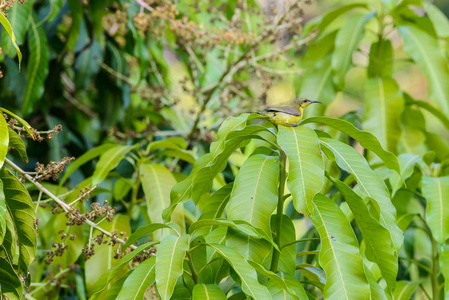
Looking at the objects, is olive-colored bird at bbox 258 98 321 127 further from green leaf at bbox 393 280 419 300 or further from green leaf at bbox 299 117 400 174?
green leaf at bbox 393 280 419 300

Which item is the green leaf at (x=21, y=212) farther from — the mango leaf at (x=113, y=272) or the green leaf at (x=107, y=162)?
the green leaf at (x=107, y=162)

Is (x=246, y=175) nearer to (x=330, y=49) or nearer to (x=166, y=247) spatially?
(x=166, y=247)

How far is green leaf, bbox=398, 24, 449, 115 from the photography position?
2447mm

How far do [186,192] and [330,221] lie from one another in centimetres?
38

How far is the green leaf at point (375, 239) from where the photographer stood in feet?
4.52

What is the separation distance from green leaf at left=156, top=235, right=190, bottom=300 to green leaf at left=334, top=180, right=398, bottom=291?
450mm

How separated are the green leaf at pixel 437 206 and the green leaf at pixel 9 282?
1.27 m

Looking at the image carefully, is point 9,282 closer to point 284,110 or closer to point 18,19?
point 284,110

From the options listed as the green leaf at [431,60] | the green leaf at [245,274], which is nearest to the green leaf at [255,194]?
the green leaf at [245,274]

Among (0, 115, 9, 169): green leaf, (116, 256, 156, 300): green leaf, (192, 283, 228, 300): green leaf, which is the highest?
(0, 115, 9, 169): green leaf

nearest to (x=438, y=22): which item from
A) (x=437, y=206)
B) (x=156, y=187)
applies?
(x=437, y=206)

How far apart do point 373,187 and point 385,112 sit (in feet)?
3.77

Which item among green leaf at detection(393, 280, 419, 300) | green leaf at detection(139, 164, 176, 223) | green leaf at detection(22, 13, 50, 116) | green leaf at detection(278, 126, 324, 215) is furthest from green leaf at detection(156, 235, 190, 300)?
green leaf at detection(22, 13, 50, 116)

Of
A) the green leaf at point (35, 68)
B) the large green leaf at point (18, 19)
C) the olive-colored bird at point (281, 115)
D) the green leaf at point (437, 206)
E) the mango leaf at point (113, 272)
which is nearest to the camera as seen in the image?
the mango leaf at point (113, 272)
